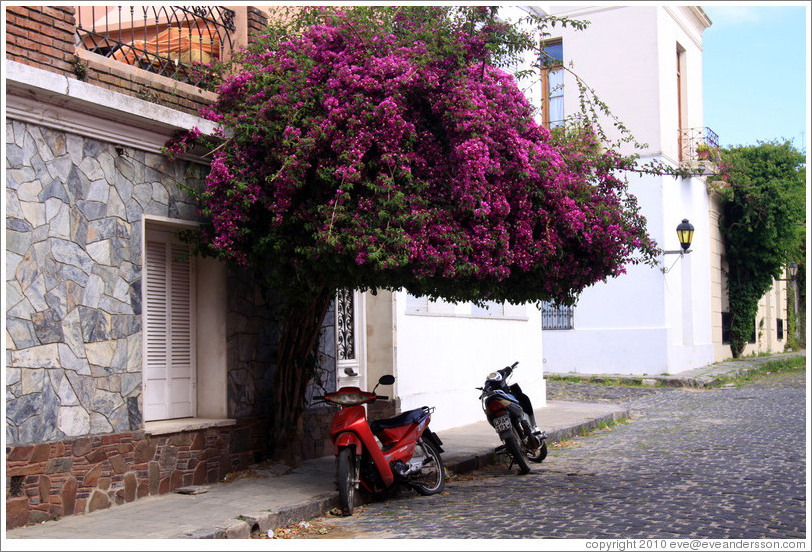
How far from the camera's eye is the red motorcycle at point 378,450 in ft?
26.3

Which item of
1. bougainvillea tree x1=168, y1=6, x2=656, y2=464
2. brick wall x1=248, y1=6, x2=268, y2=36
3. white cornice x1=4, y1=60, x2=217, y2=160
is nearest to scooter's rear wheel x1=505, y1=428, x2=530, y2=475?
bougainvillea tree x1=168, y1=6, x2=656, y2=464

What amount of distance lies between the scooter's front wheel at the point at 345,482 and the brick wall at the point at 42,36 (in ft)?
13.7

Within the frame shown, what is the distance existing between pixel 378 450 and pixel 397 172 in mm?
2592

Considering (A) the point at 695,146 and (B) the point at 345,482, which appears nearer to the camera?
(B) the point at 345,482

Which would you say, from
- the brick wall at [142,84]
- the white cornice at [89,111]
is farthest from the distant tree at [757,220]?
the white cornice at [89,111]

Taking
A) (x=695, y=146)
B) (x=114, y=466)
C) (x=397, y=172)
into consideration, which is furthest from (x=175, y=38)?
(x=695, y=146)

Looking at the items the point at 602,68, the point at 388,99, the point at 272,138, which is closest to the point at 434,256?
the point at 388,99

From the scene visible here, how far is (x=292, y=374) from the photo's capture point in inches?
381

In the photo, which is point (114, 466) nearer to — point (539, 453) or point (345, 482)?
point (345, 482)

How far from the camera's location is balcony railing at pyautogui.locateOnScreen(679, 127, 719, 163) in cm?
2389

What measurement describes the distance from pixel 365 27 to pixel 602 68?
15561 millimetres

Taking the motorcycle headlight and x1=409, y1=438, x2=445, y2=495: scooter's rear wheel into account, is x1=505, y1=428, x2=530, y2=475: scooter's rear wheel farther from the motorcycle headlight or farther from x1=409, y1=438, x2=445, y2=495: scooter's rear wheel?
the motorcycle headlight

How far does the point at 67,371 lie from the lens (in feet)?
24.3

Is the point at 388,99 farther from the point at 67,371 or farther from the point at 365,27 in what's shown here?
the point at 67,371
